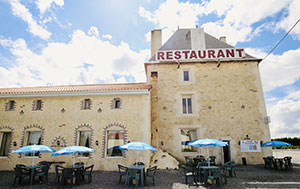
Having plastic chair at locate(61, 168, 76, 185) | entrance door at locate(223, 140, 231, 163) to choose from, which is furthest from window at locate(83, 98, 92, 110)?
entrance door at locate(223, 140, 231, 163)

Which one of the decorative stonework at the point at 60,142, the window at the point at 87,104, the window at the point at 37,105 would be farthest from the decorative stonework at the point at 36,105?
the window at the point at 87,104

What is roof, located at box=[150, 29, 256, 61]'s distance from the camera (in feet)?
54.7

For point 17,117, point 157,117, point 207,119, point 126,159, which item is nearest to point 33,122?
point 17,117

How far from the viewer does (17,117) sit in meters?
11.6

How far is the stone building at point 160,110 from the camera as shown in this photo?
11086 millimetres

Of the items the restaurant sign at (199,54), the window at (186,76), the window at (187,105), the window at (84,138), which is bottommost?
the window at (84,138)

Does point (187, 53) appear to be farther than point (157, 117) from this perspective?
Yes

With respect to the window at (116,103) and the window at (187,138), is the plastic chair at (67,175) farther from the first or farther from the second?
the window at (187,138)

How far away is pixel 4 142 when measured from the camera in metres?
11.6

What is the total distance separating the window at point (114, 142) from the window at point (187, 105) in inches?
234

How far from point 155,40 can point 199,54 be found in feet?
15.5

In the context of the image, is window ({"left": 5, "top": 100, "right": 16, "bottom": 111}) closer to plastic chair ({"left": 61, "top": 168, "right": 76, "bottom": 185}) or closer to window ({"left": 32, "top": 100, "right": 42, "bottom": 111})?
window ({"left": 32, "top": 100, "right": 42, "bottom": 111})

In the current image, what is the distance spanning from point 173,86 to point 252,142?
7500 millimetres

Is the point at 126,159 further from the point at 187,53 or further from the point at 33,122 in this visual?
the point at 187,53
